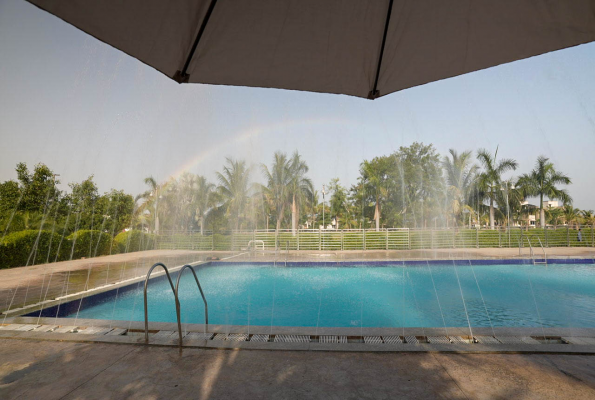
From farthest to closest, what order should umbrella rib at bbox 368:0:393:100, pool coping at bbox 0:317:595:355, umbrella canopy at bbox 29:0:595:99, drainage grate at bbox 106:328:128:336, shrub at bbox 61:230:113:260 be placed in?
1. shrub at bbox 61:230:113:260
2. drainage grate at bbox 106:328:128:336
3. pool coping at bbox 0:317:595:355
4. umbrella rib at bbox 368:0:393:100
5. umbrella canopy at bbox 29:0:595:99

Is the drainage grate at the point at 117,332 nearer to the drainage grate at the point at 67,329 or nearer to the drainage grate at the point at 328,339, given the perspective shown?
the drainage grate at the point at 67,329

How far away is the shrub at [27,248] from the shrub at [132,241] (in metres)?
4.02

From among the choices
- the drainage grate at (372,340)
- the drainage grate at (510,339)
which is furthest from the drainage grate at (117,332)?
the drainage grate at (510,339)

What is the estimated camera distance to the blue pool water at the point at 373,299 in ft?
17.9

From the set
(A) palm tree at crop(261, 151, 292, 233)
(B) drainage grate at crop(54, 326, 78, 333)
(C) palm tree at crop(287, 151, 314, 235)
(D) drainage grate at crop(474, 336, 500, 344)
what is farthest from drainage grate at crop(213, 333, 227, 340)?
(C) palm tree at crop(287, 151, 314, 235)

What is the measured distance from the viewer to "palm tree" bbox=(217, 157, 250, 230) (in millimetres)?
26094

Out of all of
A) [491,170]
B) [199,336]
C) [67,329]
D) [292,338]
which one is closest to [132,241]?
[67,329]

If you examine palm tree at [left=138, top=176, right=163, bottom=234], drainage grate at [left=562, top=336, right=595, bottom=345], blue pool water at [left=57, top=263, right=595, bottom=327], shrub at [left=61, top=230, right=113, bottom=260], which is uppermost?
palm tree at [left=138, top=176, right=163, bottom=234]

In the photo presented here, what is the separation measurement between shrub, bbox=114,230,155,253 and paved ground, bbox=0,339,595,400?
46.8ft

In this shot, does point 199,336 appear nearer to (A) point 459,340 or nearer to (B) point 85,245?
(A) point 459,340

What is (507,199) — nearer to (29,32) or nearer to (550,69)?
(550,69)

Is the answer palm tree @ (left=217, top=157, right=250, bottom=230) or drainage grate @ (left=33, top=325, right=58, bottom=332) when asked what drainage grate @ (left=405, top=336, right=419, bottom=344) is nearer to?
drainage grate @ (left=33, top=325, right=58, bottom=332)

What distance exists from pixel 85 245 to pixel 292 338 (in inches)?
506

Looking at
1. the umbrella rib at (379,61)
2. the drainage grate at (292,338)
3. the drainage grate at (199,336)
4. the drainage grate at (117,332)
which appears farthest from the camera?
the drainage grate at (117,332)
